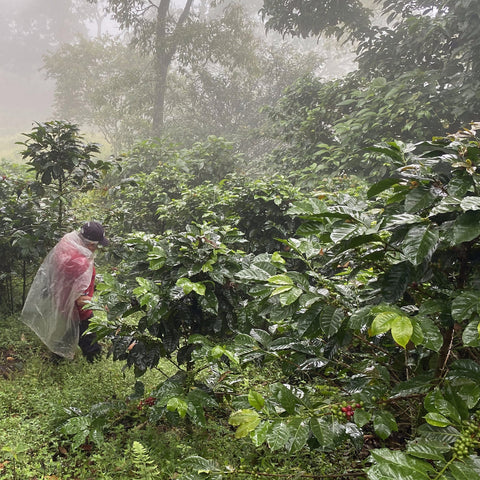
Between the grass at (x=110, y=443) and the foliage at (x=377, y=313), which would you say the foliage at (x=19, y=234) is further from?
the foliage at (x=377, y=313)

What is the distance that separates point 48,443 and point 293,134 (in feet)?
24.7

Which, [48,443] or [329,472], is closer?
[329,472]

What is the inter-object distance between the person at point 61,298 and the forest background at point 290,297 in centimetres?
31

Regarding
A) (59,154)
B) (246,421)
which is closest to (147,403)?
(246,421)

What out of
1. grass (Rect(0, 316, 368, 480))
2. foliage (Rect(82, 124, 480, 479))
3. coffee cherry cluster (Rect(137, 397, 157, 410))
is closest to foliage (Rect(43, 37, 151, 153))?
grass (Rect(0, 316, 368, 480))

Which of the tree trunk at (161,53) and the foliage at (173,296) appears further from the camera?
the tree trunk at (161,53)

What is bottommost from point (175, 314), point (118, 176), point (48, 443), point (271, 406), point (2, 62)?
point (48, 443)

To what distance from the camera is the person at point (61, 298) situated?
346 cm

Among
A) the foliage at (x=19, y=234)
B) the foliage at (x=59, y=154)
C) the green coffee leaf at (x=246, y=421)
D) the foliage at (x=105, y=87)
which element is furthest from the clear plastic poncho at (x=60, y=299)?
the foliage at (x=105, y=87)

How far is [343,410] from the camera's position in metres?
1.44

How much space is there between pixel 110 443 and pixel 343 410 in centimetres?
166

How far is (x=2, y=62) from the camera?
3325 centimetres

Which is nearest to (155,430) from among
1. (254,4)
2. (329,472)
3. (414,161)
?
(329,472)

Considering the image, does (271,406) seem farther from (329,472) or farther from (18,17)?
(18,17)
